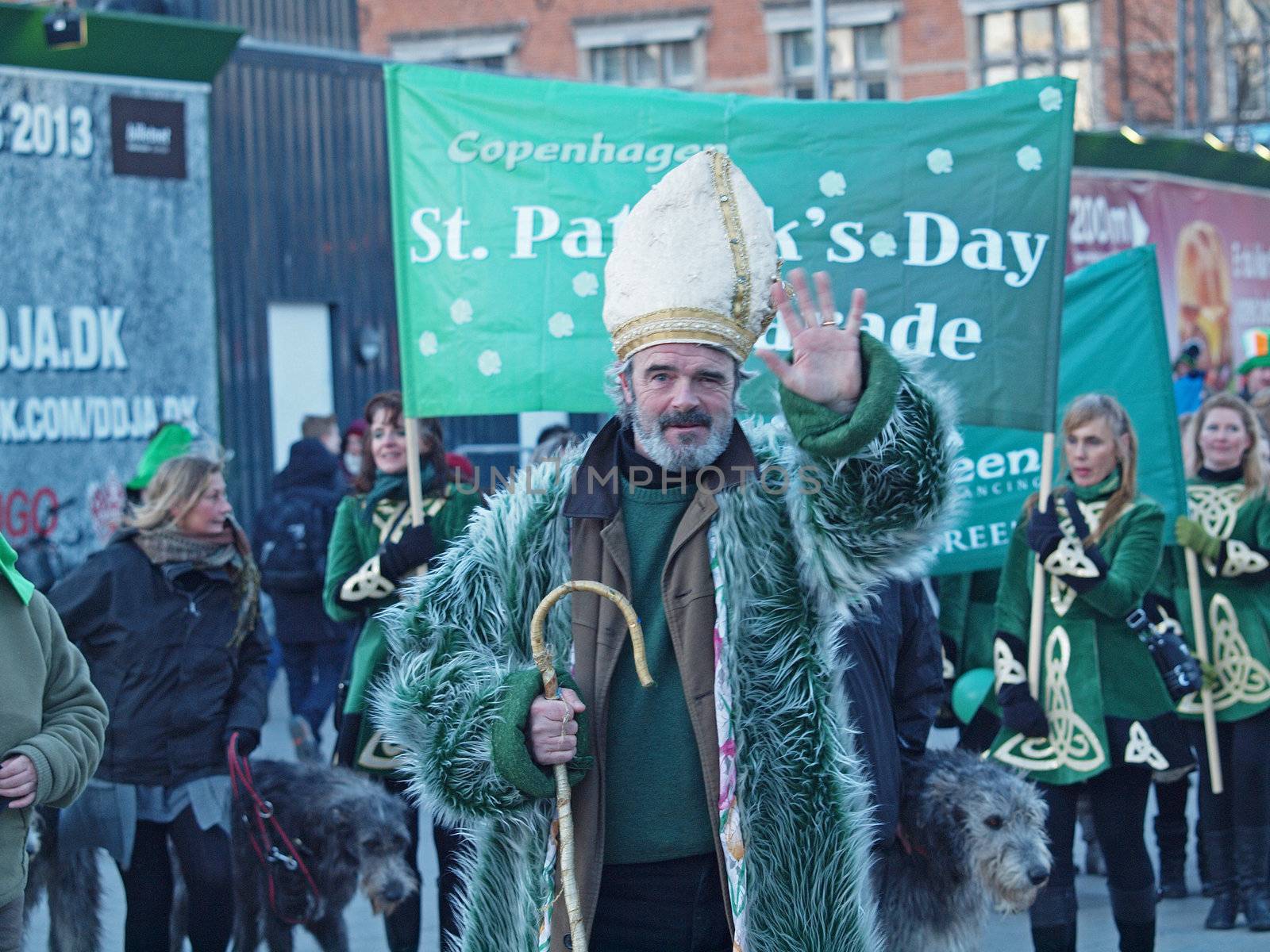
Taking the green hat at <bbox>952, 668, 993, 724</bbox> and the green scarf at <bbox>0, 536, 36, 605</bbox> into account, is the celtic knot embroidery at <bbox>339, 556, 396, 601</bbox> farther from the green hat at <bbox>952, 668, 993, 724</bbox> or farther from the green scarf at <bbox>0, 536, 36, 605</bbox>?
the green hat at <bbox>952, 668, 993, 724</bbox>

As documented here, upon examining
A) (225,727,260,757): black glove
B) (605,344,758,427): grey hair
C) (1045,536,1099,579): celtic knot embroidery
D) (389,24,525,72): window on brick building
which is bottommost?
(225,727,260,757): black glove

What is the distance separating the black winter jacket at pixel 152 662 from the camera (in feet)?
17.4

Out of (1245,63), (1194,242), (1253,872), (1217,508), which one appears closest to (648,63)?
(1245,63)

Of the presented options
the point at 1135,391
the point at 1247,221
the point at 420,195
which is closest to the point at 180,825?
the point at 420,195

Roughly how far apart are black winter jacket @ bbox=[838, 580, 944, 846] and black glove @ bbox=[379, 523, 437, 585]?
5.85 feet

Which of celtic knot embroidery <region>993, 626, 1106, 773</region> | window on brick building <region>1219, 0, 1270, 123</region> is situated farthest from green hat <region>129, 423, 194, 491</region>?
window on brick building <region>1219, 0, 1270, 123</region>

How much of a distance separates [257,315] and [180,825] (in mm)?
10917

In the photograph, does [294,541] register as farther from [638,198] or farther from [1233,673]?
[1233,673]

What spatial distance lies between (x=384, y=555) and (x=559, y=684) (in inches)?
113

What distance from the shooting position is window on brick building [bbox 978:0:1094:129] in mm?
32812

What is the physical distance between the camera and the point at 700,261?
3191 mm

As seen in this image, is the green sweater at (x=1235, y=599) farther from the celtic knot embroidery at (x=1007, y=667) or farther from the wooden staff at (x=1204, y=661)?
the celtic knot embroidery at (x=1007, y=667)

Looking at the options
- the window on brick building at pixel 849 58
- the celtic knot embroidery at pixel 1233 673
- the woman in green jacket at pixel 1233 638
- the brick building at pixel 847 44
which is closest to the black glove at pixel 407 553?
the woman in green jacket at pixel 1233 638

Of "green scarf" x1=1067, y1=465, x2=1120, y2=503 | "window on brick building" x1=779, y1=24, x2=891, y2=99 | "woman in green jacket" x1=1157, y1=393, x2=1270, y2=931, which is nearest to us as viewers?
"green scarf" x1=1067, y1=465, x2=1120, y2=503
